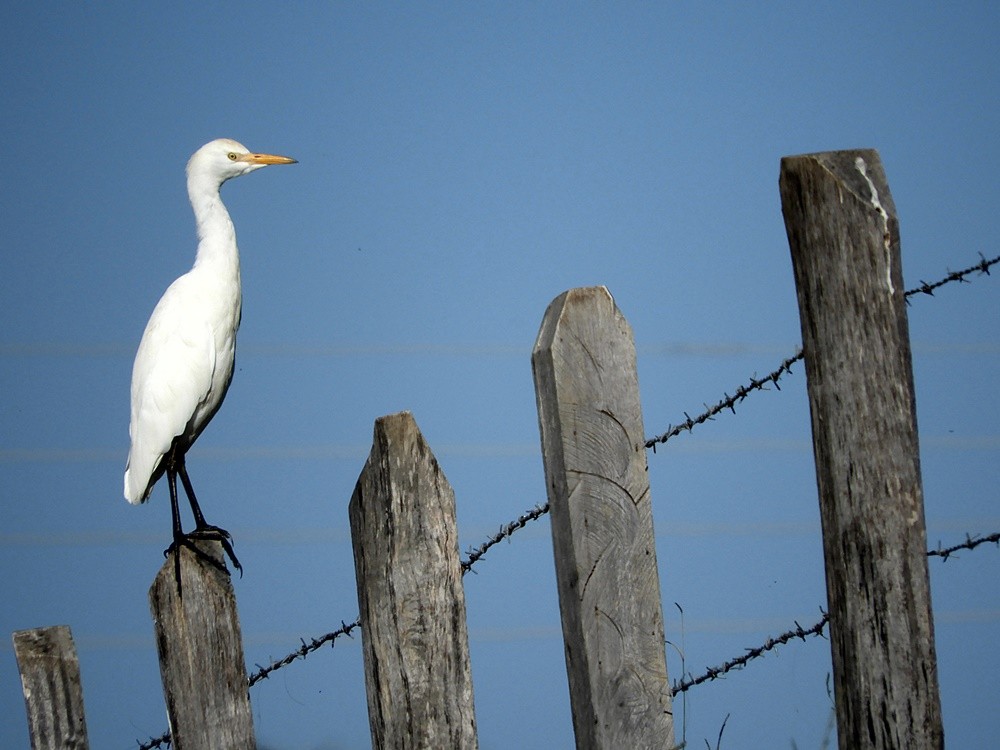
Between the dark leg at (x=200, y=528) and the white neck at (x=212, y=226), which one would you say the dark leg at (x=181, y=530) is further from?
the white neck at (x=212, y=226)

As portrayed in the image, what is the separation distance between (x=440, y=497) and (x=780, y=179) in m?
1.01

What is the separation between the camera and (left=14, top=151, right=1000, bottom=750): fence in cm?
213

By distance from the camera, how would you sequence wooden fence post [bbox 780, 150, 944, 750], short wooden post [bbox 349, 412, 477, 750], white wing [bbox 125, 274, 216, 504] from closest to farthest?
wooden fence post [bbox 780, 150, 944, 750] < short wooden post [bbox 349, 412, 477, 750] < white wing [bbox 125, 274, 216, 504]

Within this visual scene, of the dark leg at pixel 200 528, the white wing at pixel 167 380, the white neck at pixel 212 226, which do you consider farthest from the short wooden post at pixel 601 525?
the white neck at pixel 212 226

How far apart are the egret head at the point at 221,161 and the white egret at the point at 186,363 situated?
0.23 m

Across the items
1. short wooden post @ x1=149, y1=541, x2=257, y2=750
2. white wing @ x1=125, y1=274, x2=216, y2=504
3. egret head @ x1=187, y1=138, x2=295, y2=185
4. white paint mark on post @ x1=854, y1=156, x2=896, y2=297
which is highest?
egret head @ x1=187, y1=138, x2=295, y2=185

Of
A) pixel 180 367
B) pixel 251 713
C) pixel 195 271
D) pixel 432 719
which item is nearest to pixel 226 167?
pixel 195 271

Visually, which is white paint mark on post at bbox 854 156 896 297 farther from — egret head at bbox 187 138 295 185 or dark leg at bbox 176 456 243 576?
egret head at bbox 187 138 295 185

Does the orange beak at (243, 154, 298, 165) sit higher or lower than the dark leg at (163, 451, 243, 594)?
higher

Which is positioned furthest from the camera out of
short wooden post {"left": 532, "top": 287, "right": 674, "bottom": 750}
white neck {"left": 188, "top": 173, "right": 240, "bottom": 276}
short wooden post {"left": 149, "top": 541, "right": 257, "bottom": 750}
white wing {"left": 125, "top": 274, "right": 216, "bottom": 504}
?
white neck {"left": 188, "top": 173, "right": 240, "bottom": 276}

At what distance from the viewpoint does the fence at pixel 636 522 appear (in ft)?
7.00

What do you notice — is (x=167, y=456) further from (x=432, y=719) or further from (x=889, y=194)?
(x=889, y=194)

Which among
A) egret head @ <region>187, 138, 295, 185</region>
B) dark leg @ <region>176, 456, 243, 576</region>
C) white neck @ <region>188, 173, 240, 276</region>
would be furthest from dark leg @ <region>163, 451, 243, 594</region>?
egret head @ <region>187, 138, 295, 185</region>

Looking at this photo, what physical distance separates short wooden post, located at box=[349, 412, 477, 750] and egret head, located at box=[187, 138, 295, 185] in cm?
416
